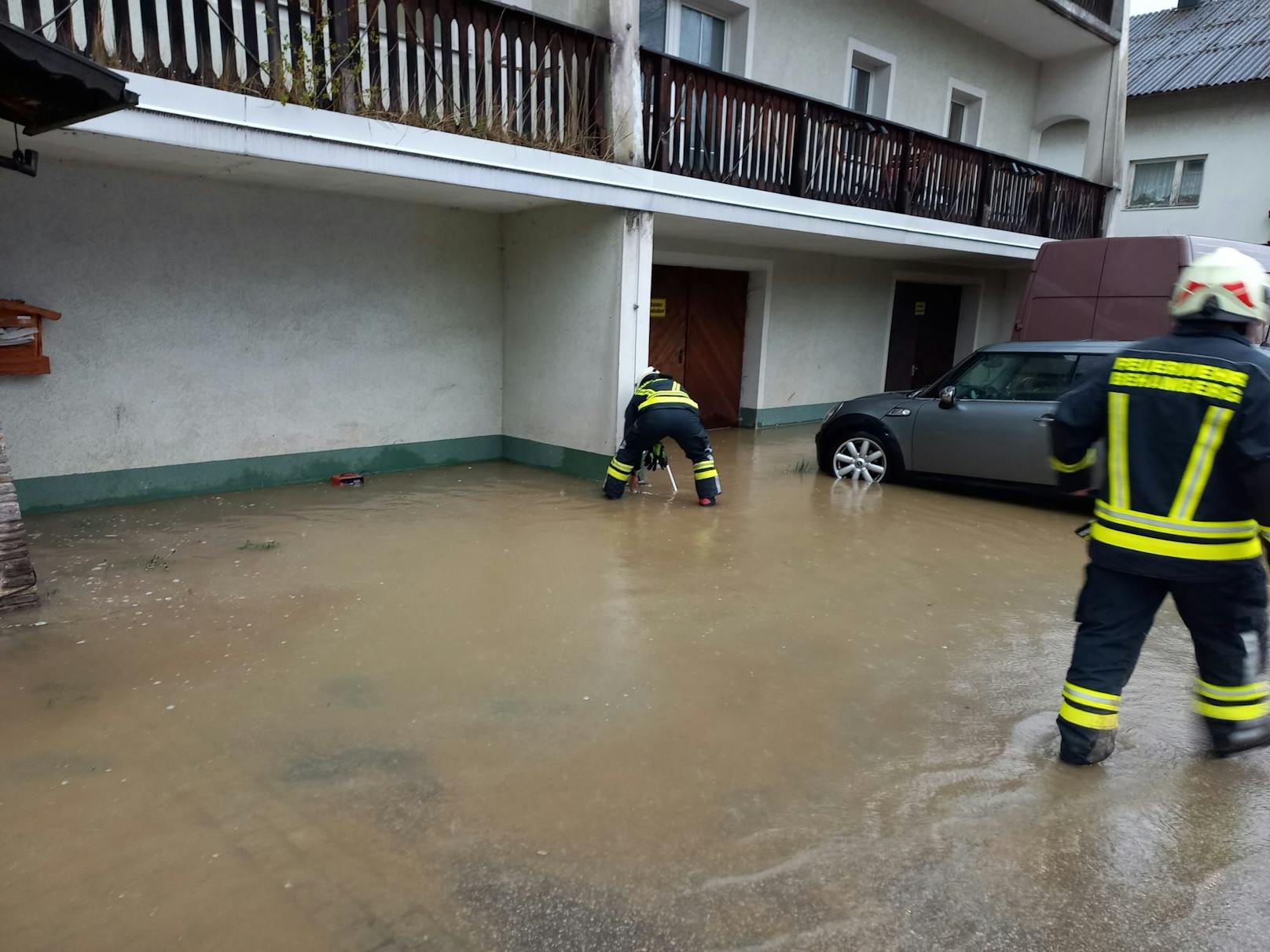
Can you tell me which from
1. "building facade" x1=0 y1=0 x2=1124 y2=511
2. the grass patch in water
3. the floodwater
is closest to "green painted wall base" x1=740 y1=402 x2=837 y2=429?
"building facade" x1=0 y1=0 x2=1124 y2=511

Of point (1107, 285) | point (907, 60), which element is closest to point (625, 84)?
point (1107, 285)

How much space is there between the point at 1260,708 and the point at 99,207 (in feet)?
25.1

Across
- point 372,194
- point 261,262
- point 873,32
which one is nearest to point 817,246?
point 873,32

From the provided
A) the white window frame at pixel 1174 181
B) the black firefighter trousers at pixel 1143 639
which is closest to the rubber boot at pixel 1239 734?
the black firefighter trousers at pixel 1143 639

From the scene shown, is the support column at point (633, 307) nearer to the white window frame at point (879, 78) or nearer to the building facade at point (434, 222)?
the building facade at point (434, 222)

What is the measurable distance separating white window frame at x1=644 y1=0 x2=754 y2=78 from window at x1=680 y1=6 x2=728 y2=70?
38 millimetres

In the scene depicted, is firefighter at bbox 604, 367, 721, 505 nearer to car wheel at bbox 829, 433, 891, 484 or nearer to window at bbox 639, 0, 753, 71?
car wheel at bbox 829, 433, 891, 484

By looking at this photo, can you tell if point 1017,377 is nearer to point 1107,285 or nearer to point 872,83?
point 1107,285

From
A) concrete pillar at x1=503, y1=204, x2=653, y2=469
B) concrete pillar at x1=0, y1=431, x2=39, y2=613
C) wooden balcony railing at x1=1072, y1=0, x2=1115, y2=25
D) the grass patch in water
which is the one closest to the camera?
concrete pillar at x1=0, y1=431, x2=39, y2=613

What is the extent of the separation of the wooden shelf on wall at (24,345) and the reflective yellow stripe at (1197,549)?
6.85 meters

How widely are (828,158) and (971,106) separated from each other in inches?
253

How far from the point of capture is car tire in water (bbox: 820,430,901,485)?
332 inches

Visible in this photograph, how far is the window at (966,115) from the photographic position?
13969 mm

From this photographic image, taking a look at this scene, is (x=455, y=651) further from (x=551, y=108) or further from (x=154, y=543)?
(x=551, y=108)
